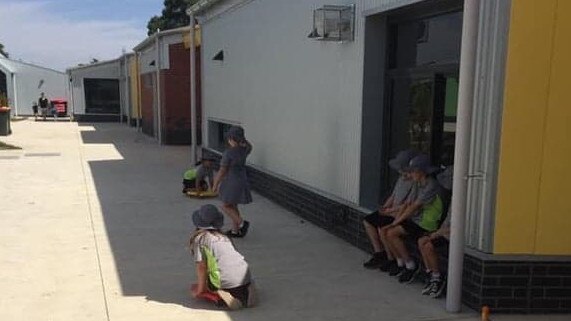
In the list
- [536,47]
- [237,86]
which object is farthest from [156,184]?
[536,47]

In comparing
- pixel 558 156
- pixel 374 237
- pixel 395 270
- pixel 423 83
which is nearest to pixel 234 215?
pixel 374 237

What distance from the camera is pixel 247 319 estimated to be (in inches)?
168

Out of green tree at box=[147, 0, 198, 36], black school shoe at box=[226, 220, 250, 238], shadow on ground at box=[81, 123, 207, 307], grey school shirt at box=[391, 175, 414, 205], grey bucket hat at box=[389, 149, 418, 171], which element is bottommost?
shadow on ground at box=[81, 123, 207, 307]

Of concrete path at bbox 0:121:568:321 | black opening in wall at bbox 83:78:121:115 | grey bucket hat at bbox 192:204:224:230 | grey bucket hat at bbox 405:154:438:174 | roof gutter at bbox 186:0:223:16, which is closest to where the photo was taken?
concrete path at bbox 0:121:568:321

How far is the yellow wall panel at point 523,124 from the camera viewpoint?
4125 millimetres

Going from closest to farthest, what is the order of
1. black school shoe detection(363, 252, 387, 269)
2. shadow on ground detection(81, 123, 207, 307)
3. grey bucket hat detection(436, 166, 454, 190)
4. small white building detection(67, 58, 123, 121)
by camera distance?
1. grey bucket hat detection(436, 166, 454, 190)
2. shadow on ground detection(81, 123, 207, 307)
3. black school shoe detection(363, 252, 387, 269)
4. small white building detection(67, 58, 123, 121)

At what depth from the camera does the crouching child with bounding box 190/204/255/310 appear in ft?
14.6

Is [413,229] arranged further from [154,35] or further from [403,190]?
[154,35]

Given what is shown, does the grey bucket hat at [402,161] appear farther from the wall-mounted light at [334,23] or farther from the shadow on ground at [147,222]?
the shadow on ground at [147,222]

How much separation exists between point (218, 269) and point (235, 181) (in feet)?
7.80

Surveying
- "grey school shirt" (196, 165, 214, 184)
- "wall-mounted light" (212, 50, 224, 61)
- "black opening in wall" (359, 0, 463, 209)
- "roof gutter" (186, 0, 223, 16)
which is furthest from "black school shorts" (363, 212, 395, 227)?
"roof gutter" (186, 0, 223, 16)

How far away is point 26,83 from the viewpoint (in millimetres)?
41344

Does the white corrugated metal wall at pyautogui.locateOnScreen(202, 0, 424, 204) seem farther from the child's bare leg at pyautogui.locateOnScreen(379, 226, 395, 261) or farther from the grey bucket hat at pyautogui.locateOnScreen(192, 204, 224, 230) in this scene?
the grey bucket hat at pyautogui.locateOnScreen(192, 204, 224, 230)

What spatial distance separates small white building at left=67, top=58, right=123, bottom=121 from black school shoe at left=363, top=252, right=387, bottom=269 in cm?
2967
